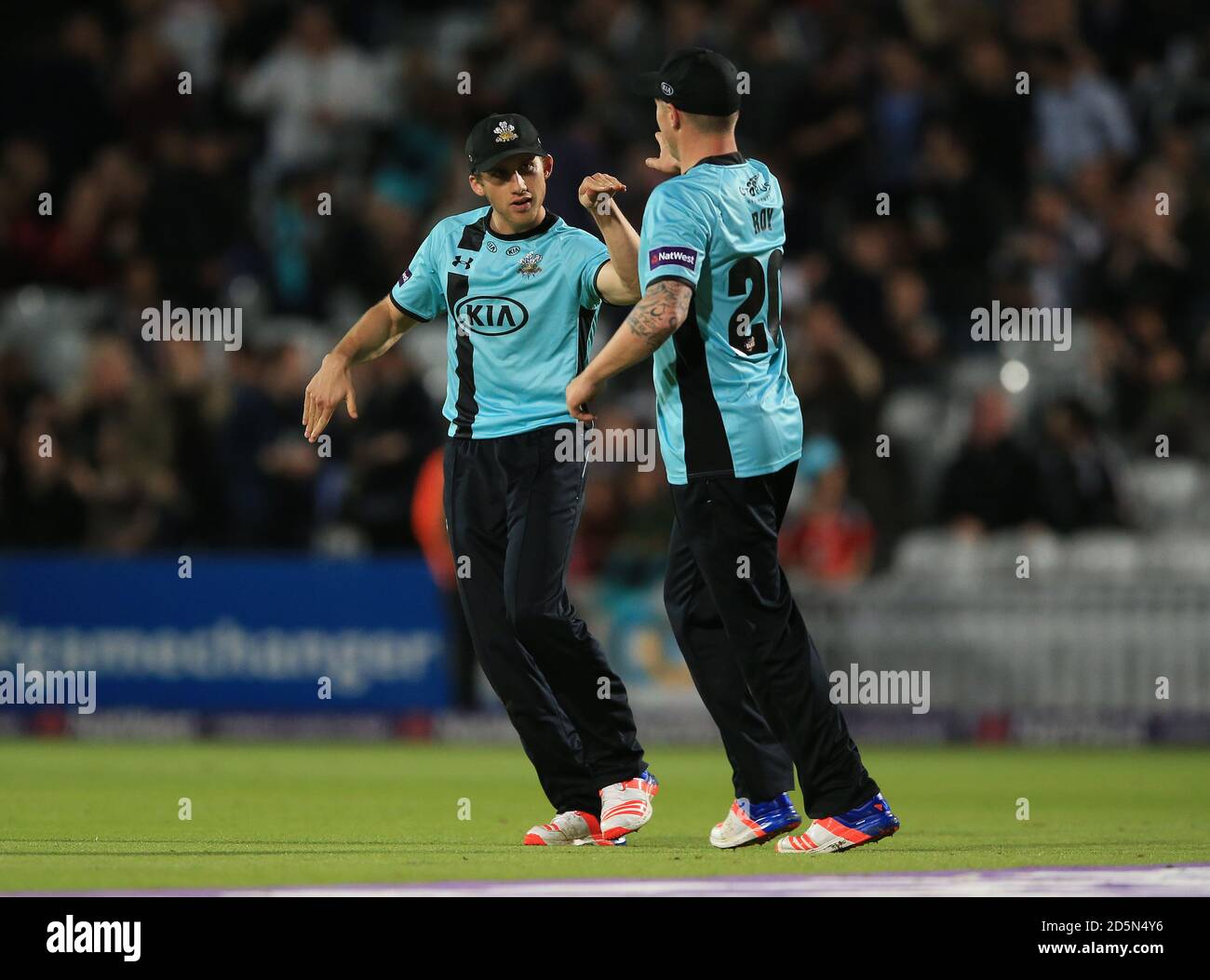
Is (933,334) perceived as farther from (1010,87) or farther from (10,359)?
(10,359)

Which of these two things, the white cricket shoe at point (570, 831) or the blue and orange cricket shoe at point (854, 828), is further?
the white cricket shoe at point (570, 831)

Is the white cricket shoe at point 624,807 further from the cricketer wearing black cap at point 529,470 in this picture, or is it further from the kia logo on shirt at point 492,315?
the kia logo on shirt at point 492,315

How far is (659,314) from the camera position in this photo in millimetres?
7711

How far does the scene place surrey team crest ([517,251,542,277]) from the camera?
28.9 feet

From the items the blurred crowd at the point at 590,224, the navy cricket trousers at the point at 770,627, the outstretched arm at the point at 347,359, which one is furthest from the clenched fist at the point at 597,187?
the blurred crowd at the point at 590,224

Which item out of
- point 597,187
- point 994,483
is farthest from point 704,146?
point 994,483

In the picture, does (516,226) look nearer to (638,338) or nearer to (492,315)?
(492,315)

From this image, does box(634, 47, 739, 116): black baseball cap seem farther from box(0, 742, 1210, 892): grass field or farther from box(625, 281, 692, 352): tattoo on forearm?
box(0, 742, 1210, 892): grass field

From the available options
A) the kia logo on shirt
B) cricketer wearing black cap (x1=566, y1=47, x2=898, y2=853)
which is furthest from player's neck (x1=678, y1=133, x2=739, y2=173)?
the kia logo on shirt

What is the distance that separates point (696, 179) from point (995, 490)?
865 centimetres

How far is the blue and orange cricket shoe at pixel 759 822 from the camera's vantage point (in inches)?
329

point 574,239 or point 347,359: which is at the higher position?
point 574,239

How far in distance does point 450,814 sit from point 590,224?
8385mm

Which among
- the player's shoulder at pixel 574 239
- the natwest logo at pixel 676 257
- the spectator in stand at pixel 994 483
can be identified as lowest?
the spectator in stand at pixel 994 483
